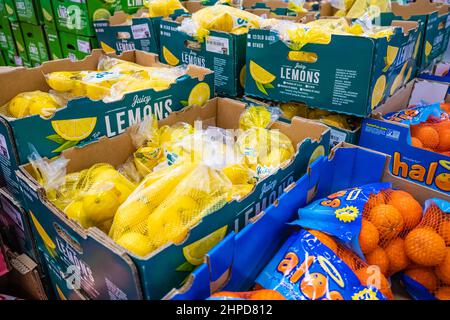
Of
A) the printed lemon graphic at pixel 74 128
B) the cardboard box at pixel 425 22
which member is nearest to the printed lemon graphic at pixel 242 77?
the printed lemon graphic at pixel 74 128

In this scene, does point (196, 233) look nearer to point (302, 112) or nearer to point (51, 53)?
point (302, 112)

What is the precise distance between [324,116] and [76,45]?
5.14ft

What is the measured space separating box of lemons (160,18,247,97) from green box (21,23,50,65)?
1.16m

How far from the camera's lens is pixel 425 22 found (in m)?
1.79

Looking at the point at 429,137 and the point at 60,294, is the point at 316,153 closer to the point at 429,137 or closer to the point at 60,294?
the point at 429,137

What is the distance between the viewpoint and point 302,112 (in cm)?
155

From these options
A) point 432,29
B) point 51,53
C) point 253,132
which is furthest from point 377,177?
point 51,53

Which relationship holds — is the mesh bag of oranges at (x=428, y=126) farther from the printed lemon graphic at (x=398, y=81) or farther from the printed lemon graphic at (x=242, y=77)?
the printed lemon graphic at (x=242, y=77)

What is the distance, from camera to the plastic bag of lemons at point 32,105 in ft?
3.76

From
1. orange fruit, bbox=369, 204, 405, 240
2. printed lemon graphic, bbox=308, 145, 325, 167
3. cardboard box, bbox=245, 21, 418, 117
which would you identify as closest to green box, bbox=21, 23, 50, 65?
cardboard box, bbox=245, 21, 418, 117

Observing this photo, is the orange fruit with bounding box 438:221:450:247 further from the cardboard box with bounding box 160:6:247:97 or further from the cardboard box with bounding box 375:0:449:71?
the cardboard box with bounding box 375:0:449:71

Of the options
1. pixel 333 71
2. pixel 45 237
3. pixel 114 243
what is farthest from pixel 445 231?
pixel 45 237

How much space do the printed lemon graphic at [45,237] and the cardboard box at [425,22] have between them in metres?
1.72
